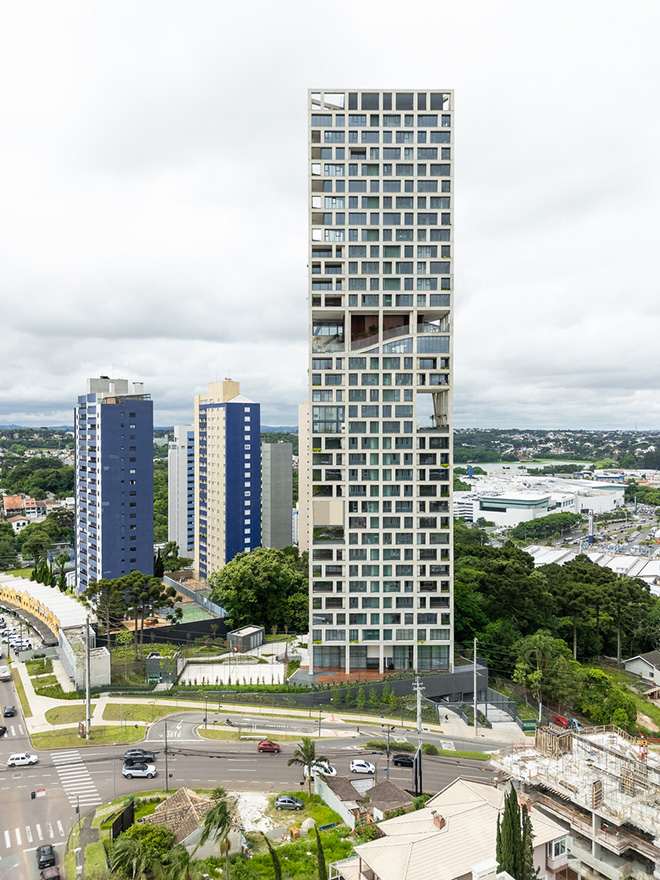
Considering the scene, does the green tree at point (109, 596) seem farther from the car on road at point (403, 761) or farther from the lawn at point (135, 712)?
the car on road at point (403, 761)

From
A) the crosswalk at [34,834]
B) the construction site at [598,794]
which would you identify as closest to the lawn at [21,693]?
the crosswalk at [34,834]

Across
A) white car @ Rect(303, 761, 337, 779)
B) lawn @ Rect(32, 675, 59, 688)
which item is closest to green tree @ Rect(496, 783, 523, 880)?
white car @ Rect(303, 761, 337, 779)

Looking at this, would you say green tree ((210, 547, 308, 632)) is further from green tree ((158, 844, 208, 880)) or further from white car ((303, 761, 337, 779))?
green tree ((158, 844, 208, 880))

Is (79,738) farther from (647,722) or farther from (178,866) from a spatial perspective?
(647,722)

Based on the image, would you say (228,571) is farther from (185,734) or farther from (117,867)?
(117,867)

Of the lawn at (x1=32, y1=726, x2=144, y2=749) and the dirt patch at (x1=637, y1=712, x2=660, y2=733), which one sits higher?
the lawn at (x1=32, y1=726, x2=144, y2=749)

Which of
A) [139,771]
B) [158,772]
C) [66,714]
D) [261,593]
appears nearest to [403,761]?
[158,772]

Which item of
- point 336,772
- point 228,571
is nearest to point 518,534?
point 228,571

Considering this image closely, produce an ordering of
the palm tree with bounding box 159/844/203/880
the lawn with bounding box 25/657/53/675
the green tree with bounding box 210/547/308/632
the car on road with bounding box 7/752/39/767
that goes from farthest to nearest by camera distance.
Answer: the green tree with bounding box 210/547/308/632
the lawn with bounding box 25/657/53/675
the car on road with bounding box 7/752/39/767
the palm tree with bounding box 159/844/203/880
